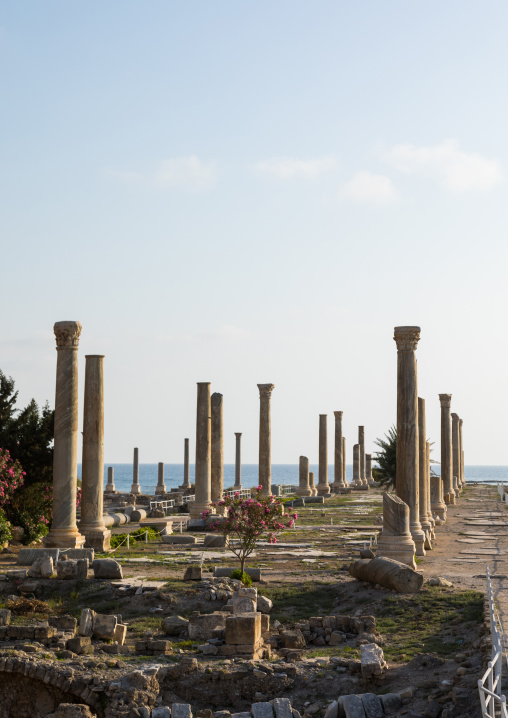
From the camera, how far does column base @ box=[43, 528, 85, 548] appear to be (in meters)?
21.0

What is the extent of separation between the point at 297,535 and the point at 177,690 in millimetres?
16408

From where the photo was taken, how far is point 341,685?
11.5m

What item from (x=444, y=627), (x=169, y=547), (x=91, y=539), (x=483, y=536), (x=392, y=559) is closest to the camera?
(x=444, y=627)

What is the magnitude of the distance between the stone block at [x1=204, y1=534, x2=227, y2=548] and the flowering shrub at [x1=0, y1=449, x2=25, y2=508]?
17.9 feet

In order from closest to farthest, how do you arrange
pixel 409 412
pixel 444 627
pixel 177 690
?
pixel 177 690, pixel 444 627, pixel 409 412

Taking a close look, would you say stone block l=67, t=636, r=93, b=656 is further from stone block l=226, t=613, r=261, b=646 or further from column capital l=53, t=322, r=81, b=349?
column capital l=53, t=322, r=81, b=349

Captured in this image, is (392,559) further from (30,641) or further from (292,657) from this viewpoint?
(30,641)

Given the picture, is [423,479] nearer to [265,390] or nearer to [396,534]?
[396,534]

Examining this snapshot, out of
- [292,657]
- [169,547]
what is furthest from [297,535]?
[292,657]

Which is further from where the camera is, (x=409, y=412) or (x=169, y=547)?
(x=169, y=547)

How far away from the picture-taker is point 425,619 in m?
15.2

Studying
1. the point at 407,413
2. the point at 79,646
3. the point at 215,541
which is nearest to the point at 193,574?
the point at 79,646

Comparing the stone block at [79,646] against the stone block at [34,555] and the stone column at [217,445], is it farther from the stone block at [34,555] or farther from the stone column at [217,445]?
the stone column at [217,445]

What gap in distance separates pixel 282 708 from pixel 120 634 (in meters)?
4.29
